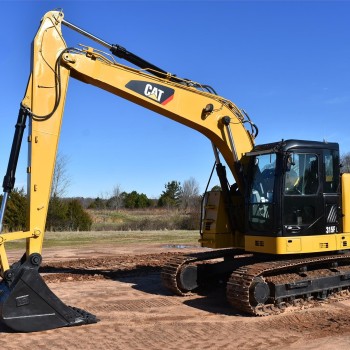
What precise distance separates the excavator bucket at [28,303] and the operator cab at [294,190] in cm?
378

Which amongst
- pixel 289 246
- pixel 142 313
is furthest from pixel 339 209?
pixel 142 313

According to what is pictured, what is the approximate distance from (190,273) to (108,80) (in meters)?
4.04

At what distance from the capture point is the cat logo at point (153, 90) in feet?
27.9

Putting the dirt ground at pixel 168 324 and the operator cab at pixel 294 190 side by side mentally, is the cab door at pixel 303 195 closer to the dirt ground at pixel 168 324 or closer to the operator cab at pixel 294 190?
the operator cab at pixel 294 190

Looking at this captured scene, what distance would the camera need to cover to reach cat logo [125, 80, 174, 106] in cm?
850

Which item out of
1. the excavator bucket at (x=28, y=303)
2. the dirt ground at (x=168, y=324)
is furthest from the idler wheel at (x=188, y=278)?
the excavator bucket at (x=28, y=303)

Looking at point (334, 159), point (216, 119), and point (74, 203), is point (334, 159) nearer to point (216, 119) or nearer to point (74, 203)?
point (216, 119)

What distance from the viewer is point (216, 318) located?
25.5 feet

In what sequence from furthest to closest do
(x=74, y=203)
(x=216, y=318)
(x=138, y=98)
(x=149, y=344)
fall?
(x=74, y=203)
(x=138, y=98)
(x=216, y=318)
(x=149, y=344)

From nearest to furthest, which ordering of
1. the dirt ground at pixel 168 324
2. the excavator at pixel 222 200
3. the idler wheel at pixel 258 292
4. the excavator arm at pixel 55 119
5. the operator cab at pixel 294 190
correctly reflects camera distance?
the dirt ground at pixel 168 324 < the excavator arm at pixel 55 119 < the excavator at pixel 222 200 < the idler wheel at pixel 258 292 < the operator cab at pixel 294 190

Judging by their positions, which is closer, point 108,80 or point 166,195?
point 108,80

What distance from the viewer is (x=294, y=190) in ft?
27.6

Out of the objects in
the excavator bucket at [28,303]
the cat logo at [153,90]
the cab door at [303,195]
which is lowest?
the excavator bucket at [28,303]

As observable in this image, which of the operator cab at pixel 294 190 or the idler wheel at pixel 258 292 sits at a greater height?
the operator cab at pixel 294 190
